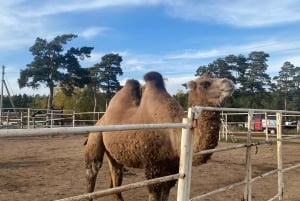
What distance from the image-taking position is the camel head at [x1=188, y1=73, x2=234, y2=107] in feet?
15.8

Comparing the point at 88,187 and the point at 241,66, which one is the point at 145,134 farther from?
the point at 241,66

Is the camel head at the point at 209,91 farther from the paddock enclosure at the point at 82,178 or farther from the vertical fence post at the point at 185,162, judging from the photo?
the vertical fence post at the point at 185,162

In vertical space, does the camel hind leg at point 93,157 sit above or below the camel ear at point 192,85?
below

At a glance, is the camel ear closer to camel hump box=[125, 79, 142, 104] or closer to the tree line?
camel hump box=[125, 79, 142, 104]

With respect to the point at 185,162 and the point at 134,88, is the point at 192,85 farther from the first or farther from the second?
the point at 134,88

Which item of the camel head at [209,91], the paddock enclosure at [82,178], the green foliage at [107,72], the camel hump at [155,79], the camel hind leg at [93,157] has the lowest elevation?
the paddock enclosure at [82,178]

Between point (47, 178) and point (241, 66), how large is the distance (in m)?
55.7

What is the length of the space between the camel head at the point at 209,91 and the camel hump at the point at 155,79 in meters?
1.22

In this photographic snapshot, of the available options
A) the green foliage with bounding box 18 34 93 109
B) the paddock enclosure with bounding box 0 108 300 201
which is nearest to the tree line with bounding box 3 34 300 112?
the green foliage with bounding box 18 34 93 109

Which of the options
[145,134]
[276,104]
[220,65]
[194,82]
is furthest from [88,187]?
[276,104]

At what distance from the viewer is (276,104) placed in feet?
217

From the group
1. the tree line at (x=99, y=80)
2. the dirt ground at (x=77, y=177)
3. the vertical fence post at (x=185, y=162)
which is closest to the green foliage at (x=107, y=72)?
the tree line at (x=99, y=80)

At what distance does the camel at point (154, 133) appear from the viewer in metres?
4.73

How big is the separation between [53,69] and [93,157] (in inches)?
1694
